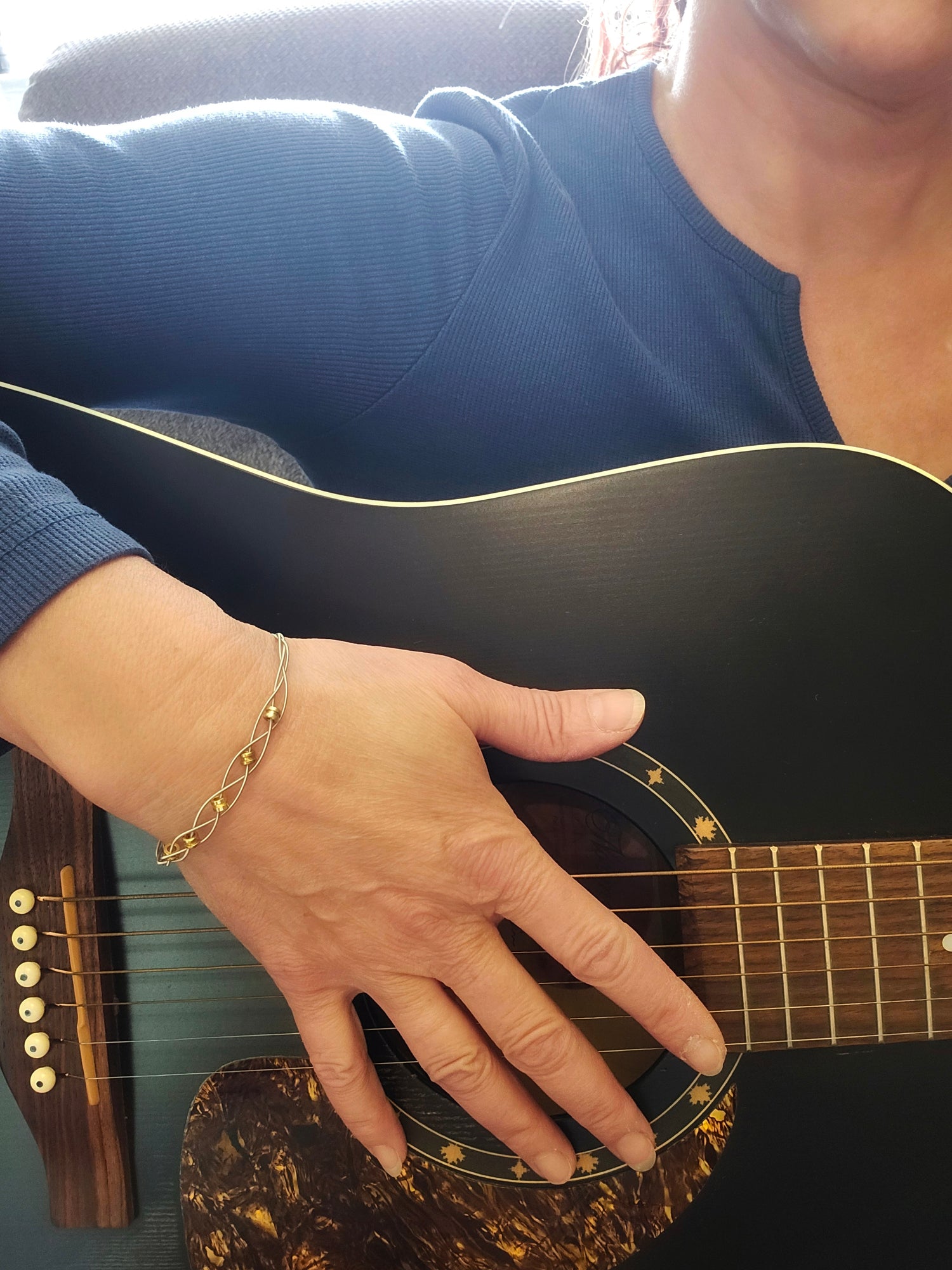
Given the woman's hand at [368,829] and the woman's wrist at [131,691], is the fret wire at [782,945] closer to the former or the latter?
the woman's hand at [368,829]

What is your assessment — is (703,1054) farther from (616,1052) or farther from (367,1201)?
(367,1201)

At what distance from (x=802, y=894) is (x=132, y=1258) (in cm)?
60

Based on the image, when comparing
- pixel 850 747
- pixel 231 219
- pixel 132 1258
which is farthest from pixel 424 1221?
pixel 231 219

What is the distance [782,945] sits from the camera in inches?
24.3

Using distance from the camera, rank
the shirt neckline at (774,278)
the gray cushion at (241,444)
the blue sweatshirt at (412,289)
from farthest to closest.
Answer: the gray cushion at (241,444) → the shirt neckline at (774,278) → the blue sweatshirt at (412,289)

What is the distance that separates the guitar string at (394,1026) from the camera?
2.02 ft

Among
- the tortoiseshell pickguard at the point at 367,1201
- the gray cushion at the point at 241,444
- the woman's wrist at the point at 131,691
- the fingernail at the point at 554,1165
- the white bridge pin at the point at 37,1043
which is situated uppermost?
the woman's wrist at the point at 131,691

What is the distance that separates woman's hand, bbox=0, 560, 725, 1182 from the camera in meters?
0.50

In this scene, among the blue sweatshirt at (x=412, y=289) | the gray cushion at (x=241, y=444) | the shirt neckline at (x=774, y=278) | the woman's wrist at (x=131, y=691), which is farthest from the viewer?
the gray cushion at (x=241, y=444)

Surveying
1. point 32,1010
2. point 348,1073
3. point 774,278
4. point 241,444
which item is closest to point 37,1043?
point 32,1010

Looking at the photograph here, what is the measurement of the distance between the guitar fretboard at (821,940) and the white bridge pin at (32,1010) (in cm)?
50

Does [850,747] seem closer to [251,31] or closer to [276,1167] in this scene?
[276,1167]

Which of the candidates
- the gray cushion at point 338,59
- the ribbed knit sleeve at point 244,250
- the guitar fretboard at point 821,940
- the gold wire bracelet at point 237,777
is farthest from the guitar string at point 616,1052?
the gray cushion at point 338,59

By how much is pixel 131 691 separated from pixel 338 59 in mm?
1052
